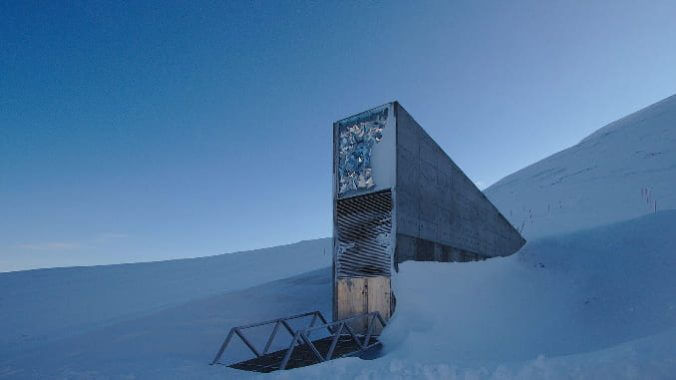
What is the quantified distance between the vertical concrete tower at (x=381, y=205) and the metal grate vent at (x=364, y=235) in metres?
0.03

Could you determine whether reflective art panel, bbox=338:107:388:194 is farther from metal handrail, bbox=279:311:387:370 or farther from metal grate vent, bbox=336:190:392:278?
metal handrail, bbox=279:311:387:370

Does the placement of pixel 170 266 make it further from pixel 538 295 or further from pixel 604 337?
pixel 604 337

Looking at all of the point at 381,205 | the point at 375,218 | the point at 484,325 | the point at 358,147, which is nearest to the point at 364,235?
the point at 375,218

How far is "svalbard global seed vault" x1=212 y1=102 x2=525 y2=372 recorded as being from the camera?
442 inches

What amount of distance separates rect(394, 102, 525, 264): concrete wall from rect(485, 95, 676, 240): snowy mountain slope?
812cm

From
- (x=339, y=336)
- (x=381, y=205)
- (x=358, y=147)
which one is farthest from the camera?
(x=358, y=147)

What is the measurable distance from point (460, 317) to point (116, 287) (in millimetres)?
26538

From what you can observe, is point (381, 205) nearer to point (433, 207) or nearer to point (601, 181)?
point (433, 207)

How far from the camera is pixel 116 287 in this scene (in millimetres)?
29125

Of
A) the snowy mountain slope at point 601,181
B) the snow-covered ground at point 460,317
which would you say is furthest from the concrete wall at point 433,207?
the snowy mountain slope at point 601,181

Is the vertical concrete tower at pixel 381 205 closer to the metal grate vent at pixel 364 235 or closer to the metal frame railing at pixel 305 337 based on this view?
the metal grate vent at pixel 364 235

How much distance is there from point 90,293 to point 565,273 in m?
27.9

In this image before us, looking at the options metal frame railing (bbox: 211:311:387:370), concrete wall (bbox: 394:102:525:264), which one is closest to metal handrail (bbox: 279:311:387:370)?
metal frame railing (bbox: 211:311:387:370)

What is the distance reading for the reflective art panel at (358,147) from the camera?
12.1m
